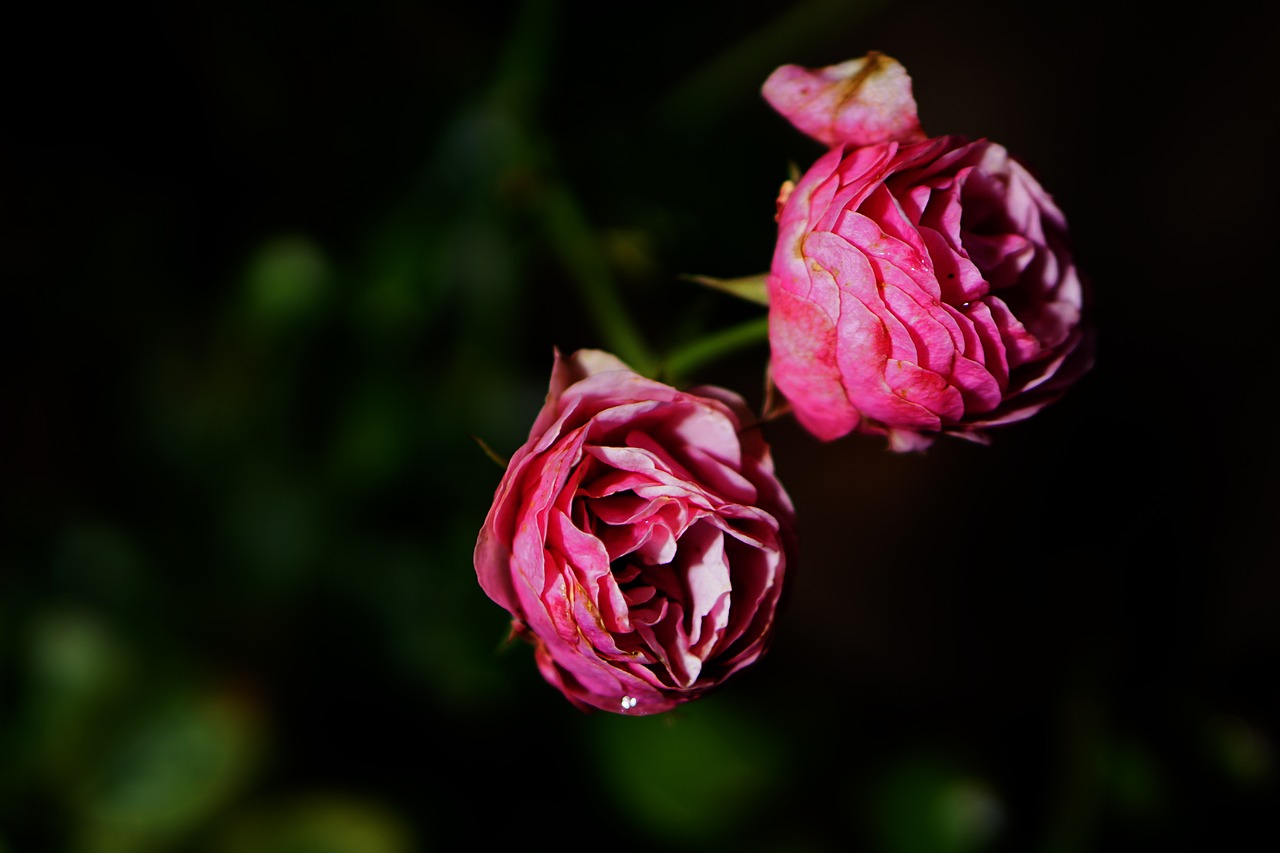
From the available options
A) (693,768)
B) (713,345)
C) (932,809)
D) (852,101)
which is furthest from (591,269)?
(932,809)

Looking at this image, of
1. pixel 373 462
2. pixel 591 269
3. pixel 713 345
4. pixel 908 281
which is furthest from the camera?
pixel 373 462

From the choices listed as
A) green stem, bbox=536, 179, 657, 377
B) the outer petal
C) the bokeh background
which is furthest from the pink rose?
the bokeh background

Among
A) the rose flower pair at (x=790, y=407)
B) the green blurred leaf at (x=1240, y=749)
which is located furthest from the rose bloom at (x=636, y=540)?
the green blurred leaf at (x=1240, y=749)

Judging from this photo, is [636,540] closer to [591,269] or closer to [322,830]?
[591,269]

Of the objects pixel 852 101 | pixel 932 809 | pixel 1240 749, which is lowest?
pixel 1240 749

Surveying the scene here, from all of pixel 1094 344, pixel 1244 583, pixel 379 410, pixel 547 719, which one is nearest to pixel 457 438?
pixel 379 410

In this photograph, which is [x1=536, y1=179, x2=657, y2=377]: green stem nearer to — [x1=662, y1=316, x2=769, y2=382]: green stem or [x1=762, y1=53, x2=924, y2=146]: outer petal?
[x1=662, y1=316, x2=769, y2=382]: green stem

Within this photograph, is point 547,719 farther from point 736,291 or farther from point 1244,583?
point 1244,583
